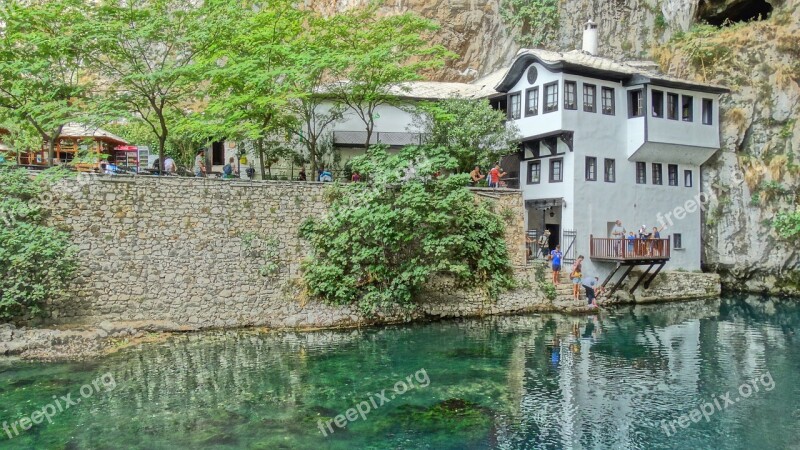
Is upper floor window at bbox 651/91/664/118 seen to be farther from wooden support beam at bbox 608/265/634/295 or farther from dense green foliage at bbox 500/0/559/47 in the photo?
dense green foliage at bbox 500/0/559/47

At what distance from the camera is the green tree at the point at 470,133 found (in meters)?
26.5

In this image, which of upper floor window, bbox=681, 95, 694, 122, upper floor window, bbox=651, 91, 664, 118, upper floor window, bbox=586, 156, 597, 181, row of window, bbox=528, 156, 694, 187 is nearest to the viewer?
upper floor window, bbox=586, 156, 597, 181

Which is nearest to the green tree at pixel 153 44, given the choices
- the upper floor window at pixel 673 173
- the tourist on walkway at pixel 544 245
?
the tourist on walkway at pixel 544 245

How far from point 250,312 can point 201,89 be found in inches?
370

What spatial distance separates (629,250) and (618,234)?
3.10 ft

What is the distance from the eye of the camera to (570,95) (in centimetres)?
2669

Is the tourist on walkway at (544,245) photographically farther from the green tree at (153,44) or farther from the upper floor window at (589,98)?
the green tree at (153,44)

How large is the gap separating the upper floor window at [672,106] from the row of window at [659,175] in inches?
92.9

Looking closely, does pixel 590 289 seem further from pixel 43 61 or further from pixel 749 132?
pixel 43 61

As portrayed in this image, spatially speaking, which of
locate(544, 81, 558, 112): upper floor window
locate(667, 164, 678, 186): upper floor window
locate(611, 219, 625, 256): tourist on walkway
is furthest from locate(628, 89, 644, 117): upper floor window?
locate(611, 219, 625, 256): tourist on walkway

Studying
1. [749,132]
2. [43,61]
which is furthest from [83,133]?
[749,132]

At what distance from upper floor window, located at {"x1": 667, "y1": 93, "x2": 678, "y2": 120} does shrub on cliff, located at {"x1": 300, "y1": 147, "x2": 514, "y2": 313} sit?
39.2 ft

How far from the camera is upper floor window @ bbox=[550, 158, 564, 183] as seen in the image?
2755 centimetres

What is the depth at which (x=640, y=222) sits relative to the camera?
2842 centimetres
